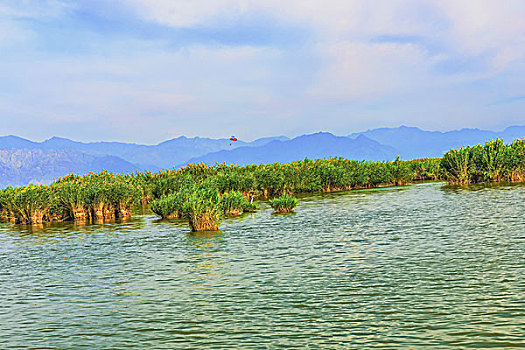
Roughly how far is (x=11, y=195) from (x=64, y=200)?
3924mm

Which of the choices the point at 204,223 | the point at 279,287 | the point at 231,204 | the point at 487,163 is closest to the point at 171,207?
the point at 231,204

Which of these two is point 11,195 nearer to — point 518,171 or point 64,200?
point 64,200


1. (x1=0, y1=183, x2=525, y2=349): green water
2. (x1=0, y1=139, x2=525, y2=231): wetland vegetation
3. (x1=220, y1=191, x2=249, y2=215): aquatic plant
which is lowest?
(x1=0, y1=183, x2=525, y2=349): green water

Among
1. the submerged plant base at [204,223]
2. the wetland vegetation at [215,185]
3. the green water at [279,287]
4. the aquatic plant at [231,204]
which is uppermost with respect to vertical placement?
the wetland vegetation at [215,185]

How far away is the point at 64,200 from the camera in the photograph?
34688 mm

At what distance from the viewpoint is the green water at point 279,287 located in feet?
32.3

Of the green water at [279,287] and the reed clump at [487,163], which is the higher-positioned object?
the reed clump at [487,163]

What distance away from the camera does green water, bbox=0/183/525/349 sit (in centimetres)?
985

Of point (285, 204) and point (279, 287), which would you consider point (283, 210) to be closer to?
point (285, 204)

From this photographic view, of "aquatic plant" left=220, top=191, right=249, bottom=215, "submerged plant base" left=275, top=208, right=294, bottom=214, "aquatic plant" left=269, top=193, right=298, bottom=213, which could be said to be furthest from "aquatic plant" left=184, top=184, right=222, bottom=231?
"aquatic plant" left=269, top=193, right=298, bottom=213

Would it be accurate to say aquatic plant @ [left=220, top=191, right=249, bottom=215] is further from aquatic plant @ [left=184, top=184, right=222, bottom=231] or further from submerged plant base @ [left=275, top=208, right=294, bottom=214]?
aquatic plant @ [left=184, top=184, right=222, bottom=231]

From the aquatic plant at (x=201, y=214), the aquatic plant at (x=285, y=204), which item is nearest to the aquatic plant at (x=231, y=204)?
the aquatic plant at (x=285, y=204)

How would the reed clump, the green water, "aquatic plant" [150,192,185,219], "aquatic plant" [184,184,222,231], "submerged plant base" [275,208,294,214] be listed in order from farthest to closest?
1. the reed clump
2. "submerged plant base" [275,208,294,214]
3. "aquatic plant" [150,192,185,219]
4. "aquatic plant" [184,184,222,231]
5. the green water

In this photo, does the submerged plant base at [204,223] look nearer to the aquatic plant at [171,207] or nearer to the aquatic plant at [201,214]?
the aquatic plant at [201,214]
